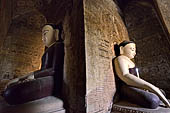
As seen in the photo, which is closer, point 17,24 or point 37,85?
point 37,85

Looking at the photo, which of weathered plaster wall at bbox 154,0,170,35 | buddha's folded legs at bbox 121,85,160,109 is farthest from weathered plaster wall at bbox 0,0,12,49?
weathered plaster wall at bbox 154,0,170,35

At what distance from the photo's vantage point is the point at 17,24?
12.1ft

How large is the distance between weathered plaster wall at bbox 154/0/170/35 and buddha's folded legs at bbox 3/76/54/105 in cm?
240

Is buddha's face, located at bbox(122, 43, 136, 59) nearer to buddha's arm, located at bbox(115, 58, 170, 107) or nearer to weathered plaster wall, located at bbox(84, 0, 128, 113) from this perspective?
buddha's arm, located at bbox(115, 58, 170, 107)

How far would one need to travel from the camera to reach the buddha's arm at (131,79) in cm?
123

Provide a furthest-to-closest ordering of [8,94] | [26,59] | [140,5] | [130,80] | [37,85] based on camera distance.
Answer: [26,59] < [140,5] < [130,80] < [37,85] < [8,94]

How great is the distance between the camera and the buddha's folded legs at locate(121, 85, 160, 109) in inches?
46.6

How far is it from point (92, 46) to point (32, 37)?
3.59m

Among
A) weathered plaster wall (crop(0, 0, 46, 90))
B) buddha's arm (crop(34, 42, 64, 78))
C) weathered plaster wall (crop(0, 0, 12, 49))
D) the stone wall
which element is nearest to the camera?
buddha's arm (crop(34, 42, 64, 78))

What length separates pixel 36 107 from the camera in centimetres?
96

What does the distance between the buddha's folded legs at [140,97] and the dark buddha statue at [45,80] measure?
107 cm

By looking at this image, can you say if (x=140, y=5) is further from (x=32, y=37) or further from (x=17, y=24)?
(x=17, y=24)

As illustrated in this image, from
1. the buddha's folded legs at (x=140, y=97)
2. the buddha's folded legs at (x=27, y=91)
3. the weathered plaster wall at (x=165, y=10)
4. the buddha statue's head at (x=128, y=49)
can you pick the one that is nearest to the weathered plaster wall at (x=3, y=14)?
the buddha's folded legs at (x=27, y=91)

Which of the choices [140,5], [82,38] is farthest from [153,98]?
[140,5]
